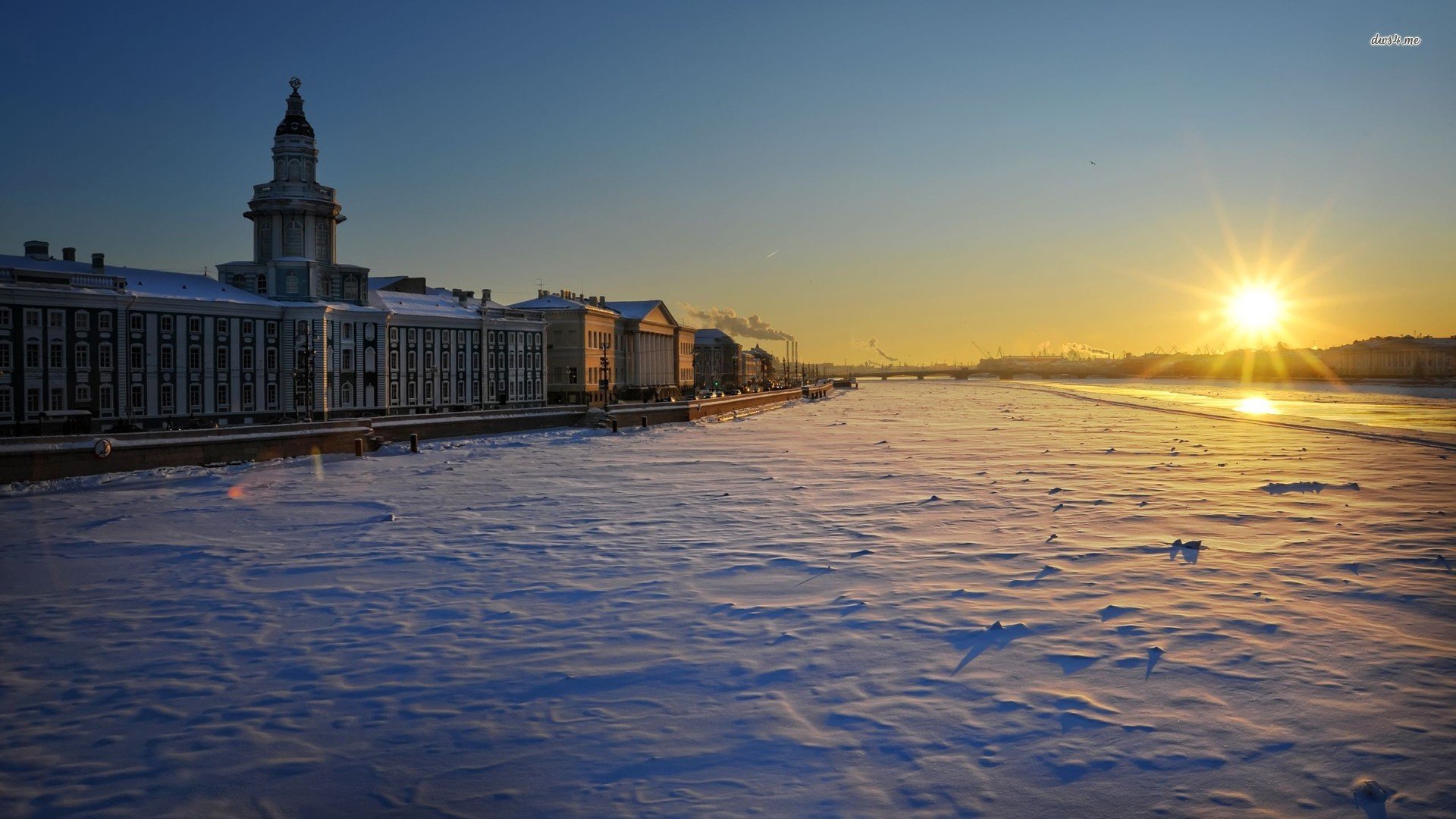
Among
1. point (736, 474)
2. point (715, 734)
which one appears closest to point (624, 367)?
point (736, 474)

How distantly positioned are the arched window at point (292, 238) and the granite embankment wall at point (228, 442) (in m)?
28.4

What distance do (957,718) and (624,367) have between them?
106981 millimetres

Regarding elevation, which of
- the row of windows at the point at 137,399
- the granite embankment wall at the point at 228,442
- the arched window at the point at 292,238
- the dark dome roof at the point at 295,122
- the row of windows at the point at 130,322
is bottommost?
the granite embankment wall at the point at 228,442

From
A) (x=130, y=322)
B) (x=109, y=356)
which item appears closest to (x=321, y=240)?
(x=130, y=322)

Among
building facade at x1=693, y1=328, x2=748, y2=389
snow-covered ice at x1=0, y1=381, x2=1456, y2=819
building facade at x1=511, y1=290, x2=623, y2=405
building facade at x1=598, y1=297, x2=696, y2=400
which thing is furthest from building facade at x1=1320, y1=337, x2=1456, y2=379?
snow-covered ice at x1=0, y1=381, x2=1456, y2=819

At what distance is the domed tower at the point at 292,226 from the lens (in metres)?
66.2

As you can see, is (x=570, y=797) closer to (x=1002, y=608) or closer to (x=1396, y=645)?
(x=1002, y=608)

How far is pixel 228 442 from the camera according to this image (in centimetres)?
3038

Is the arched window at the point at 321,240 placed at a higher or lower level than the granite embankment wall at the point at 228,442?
higher

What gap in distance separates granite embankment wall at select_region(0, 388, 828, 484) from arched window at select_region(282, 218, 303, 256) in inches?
1118

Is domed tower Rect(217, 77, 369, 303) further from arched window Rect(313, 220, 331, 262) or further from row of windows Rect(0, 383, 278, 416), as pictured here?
row of windows Rect(0, 383, 278, 416)

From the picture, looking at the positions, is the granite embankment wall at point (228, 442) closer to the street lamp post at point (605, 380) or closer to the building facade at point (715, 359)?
the street lamp post at point (605, 380)

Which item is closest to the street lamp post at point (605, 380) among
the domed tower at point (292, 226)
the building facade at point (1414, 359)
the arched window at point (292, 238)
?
the domed tower at point (292, 226)

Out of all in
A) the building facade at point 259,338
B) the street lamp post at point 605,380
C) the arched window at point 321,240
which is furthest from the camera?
the street lamp post at point 605,380
